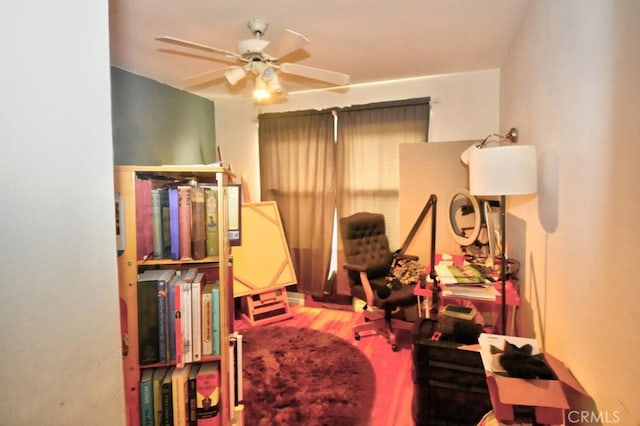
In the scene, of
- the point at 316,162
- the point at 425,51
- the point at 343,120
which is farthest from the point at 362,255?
the point at 425,51

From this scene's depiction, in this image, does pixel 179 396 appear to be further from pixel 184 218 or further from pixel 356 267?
pixel 356 267

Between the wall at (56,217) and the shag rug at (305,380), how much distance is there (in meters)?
1.65

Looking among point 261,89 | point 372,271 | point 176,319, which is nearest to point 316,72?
point 261,89

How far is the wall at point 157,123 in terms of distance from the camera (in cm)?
279

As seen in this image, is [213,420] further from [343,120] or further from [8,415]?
[343,120]

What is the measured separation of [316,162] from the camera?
3.60 metres

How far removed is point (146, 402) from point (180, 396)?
147mm

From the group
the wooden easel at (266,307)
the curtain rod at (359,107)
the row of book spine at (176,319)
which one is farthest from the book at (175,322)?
the curtain rod at (359,107)

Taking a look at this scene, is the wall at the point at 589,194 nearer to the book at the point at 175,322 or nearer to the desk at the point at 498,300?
the desk at the point at 498,300

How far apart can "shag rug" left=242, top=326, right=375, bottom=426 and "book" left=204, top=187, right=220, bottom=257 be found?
1085mm

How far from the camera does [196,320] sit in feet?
4.96

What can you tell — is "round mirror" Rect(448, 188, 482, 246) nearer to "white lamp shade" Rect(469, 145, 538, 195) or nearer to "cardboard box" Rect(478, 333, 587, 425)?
"white lamp shade" Rect(469, 145, 538, 195)

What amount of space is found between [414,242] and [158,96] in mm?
2867

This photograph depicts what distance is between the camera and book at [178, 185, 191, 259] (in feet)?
4.87
